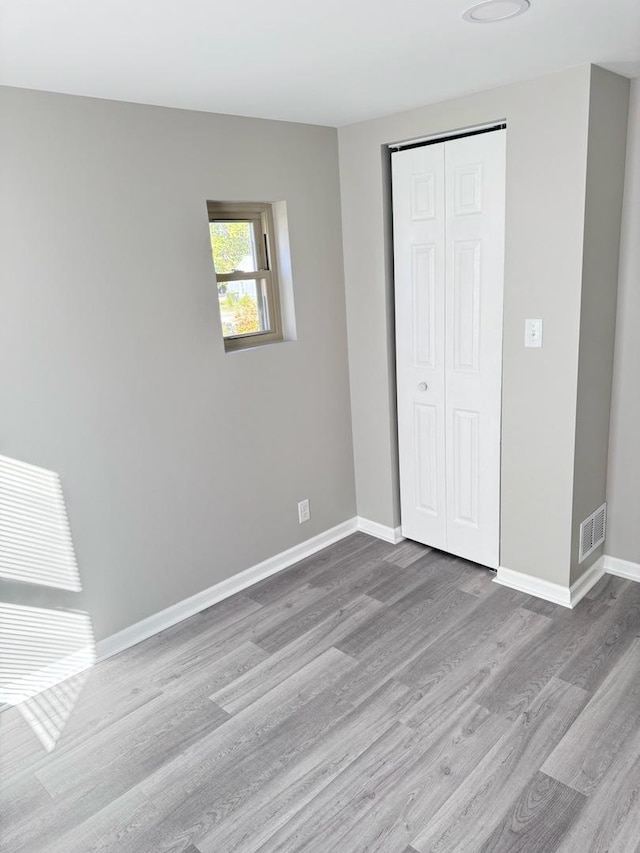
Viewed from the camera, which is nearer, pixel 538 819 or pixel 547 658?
pixel 538 819

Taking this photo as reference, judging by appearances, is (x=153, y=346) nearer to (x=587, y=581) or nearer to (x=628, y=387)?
(x=628, y=387)

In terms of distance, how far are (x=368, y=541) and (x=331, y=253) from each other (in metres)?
1.70

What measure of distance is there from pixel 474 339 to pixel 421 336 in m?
0.33

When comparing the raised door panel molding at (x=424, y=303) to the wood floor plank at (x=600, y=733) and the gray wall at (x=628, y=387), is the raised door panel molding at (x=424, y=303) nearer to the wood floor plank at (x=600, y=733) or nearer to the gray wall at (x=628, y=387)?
the gray wall at (x=628, y=387)

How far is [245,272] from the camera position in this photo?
3.21 metres

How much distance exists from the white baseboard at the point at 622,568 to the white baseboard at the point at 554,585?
27mm

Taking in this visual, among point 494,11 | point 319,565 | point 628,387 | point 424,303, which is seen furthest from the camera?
point 319,565

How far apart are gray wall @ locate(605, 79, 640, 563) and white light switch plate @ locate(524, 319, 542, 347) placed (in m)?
0.47

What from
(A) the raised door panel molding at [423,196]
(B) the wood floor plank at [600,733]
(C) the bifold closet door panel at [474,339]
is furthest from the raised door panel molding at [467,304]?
(B) the wood floor plank at [600,733]

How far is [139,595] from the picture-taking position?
9.52 feet

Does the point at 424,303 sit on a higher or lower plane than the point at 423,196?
lower

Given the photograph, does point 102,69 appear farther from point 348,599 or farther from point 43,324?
point 348,599

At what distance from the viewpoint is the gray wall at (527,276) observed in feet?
8.54

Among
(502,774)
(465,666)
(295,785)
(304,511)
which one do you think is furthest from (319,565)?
(502,774)
